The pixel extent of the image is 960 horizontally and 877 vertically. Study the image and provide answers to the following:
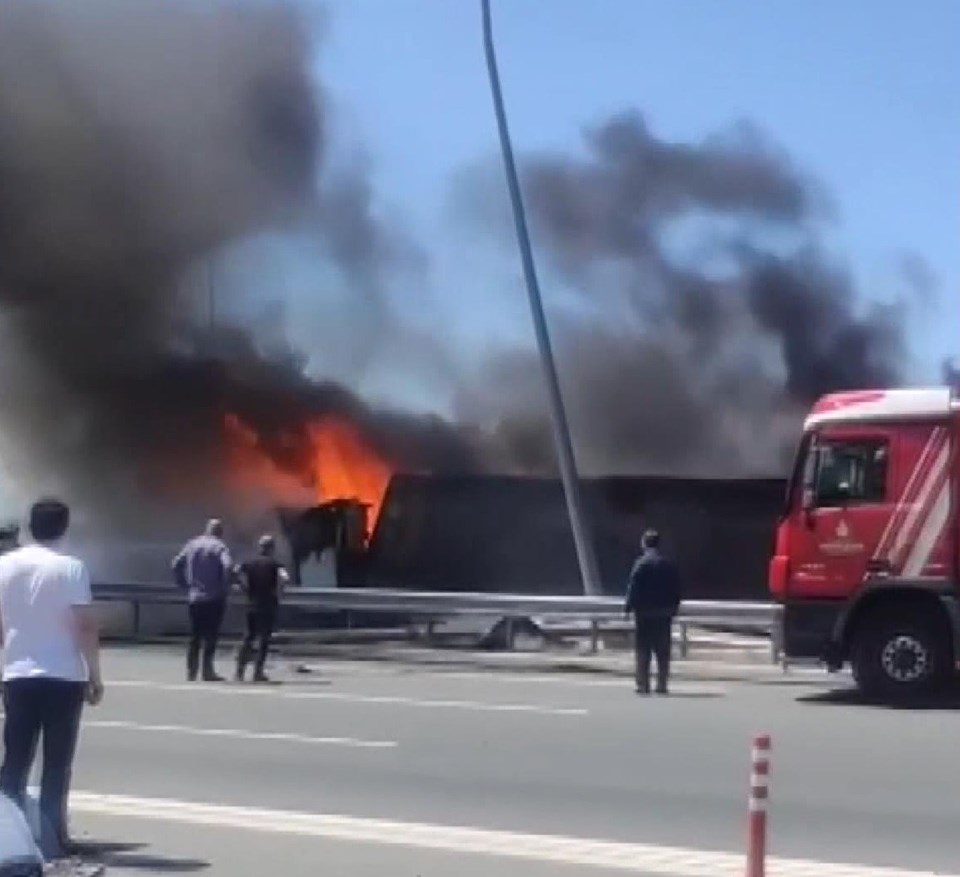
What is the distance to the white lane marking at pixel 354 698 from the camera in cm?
1655

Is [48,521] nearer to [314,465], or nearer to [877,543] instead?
[877,543]

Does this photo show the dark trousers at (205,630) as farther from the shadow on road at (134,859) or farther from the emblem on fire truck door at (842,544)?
the shadow on road at (134,859)

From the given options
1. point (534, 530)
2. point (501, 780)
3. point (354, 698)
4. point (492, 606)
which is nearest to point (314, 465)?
point (534, 530)

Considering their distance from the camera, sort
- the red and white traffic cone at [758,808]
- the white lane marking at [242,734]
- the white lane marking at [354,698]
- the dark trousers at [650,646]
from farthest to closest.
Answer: the dark trousers at [650,646], the white lane marking at [354,698], the white lane marking at [242,734], the red and white traffic cone at [758,808]

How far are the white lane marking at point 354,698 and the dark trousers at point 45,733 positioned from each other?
7682 millimetres

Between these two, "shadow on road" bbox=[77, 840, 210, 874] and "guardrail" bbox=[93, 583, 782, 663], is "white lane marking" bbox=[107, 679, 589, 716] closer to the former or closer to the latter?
"guardrail" bbox=[93, 583, 782, 663]

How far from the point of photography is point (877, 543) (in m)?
17.7

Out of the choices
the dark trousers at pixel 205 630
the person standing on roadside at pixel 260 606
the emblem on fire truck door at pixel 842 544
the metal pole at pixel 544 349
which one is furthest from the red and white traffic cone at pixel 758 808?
the metal pole at pixel 544 349

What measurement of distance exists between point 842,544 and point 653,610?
5.59 feet

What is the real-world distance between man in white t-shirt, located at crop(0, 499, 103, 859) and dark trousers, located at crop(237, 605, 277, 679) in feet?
35.1

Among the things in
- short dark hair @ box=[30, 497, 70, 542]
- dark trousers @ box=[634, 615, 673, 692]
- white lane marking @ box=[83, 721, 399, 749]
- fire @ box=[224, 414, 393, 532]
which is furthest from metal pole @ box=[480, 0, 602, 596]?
short dark hair @ box=[30, 497, 70, 542]

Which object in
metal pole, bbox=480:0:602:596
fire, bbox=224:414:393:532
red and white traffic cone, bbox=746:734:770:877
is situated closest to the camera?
red and white traffic cone, bbox=746:734:770:877

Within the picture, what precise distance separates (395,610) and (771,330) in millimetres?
16638

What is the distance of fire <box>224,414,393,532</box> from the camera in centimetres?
3591
